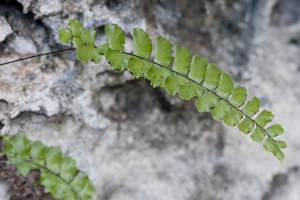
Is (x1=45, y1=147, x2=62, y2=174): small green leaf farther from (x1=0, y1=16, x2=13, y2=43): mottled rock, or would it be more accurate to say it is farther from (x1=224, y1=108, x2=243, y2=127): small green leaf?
(x1=224, y1=108, x2=243, y2=127): small green leaf

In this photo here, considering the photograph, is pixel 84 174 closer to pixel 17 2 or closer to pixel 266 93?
pixel 17 2

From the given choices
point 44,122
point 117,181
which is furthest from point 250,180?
point 44,122

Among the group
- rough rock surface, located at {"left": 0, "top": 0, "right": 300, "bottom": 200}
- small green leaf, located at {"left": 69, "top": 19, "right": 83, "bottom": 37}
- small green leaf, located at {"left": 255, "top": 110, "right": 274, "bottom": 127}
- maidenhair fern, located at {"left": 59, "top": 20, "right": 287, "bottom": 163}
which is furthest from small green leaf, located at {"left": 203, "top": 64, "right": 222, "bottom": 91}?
small green leaf, located at {"left": 69, "top": 19, "right": 83, "bottom": 37}

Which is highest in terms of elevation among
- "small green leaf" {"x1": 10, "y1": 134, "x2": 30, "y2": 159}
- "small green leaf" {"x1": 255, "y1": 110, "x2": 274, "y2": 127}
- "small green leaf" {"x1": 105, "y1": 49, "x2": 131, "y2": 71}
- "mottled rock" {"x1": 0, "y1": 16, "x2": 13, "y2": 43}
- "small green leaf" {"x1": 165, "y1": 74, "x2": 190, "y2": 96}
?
"small green leaf" {"x1": 255, "y1": 110, "x2": 274, "y2": 127}

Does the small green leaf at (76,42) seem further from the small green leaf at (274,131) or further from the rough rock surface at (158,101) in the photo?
the small green leaf at (274,131)

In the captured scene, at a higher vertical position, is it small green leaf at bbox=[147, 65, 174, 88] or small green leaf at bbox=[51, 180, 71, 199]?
small green leaf at bbox=[147, 65, 174, 88]

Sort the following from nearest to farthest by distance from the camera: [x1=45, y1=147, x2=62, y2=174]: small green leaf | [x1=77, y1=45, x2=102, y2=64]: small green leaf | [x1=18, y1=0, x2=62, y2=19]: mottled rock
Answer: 1. [x1=77, y1=45, x2=102, y2=64]: small green leaf
2. [x1=18, y1=0, x2=62, y2=19]: mottled rock
3. [x1=45, y1=147, x2=62, y2=174]: small green leaf

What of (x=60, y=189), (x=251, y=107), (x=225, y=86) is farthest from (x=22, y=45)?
(x=251, y=107)
